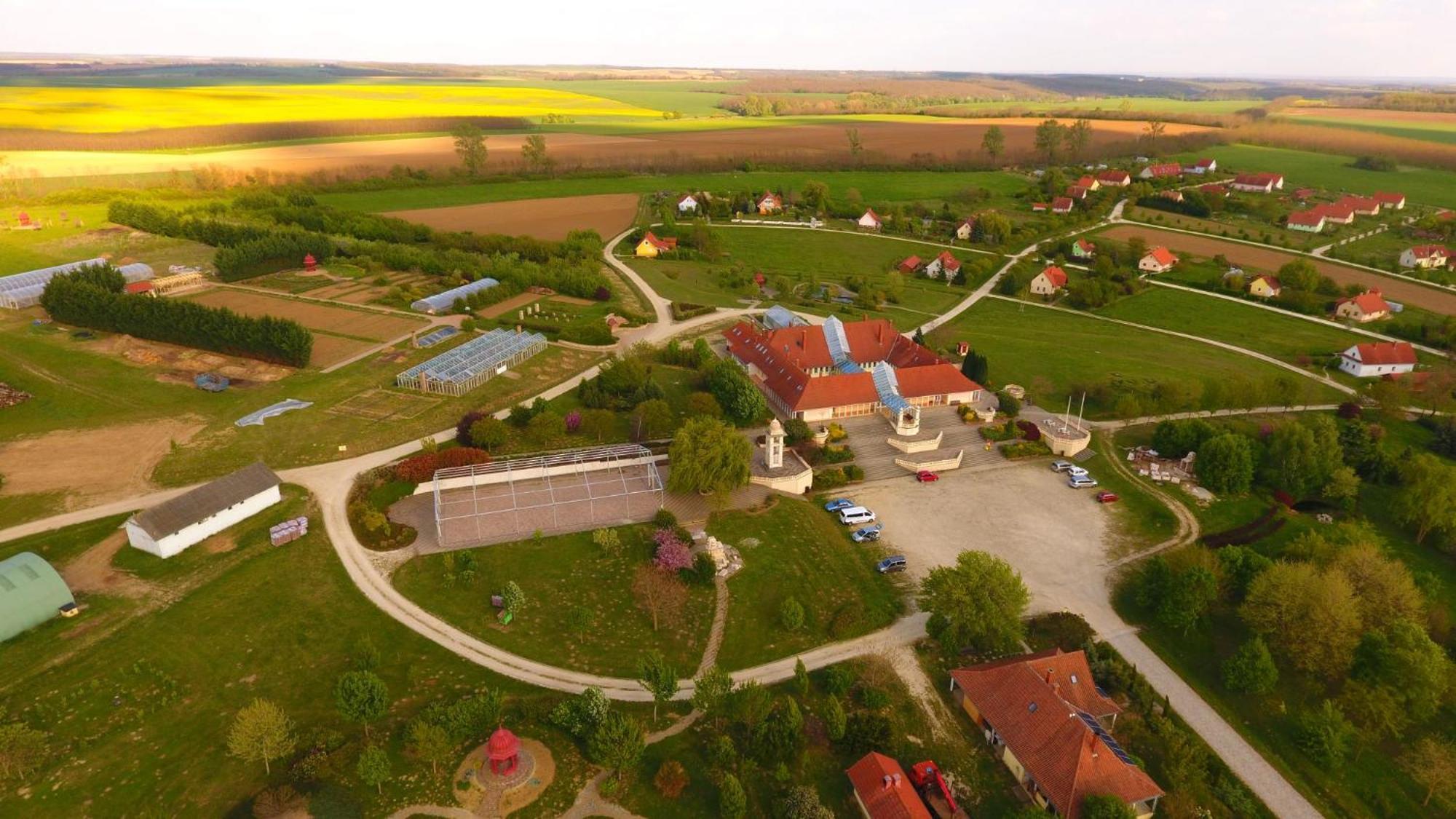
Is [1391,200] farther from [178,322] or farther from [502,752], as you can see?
[178,322]

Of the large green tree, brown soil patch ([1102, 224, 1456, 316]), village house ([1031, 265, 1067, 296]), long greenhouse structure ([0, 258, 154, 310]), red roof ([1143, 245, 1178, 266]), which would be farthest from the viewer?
red roof ([1143, 245, 1178, 266])

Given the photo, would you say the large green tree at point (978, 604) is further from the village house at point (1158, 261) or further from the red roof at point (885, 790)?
the village house at point (1158, 261)

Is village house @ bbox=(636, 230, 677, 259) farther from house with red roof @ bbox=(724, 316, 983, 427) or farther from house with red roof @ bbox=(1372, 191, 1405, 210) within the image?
house with red roof @ bbox=(1372, 191, 1405, 210)

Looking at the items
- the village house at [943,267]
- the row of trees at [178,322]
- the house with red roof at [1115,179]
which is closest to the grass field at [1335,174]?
the house with red roof at [1115,179]

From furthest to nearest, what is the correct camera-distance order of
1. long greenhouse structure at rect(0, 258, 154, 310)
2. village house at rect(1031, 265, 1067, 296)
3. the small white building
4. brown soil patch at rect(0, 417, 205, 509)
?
1. village house at rect(1031, 265, 1067, 296)
2. long greenhouse structure at rect(0, 258, 154, 310)
3. brown soil patch at rect(0, 417, 205, 509)
4. the small white building

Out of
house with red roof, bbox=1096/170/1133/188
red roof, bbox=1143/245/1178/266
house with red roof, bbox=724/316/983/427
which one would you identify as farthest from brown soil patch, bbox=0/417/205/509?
house with red roof, bbox=1096/170/1133/188

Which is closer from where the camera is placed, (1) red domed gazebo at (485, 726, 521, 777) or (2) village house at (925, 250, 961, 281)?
(1) red domed gazebo at (485, 726, 521, 777)

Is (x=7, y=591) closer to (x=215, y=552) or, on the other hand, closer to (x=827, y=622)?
(x=215, y=552)
